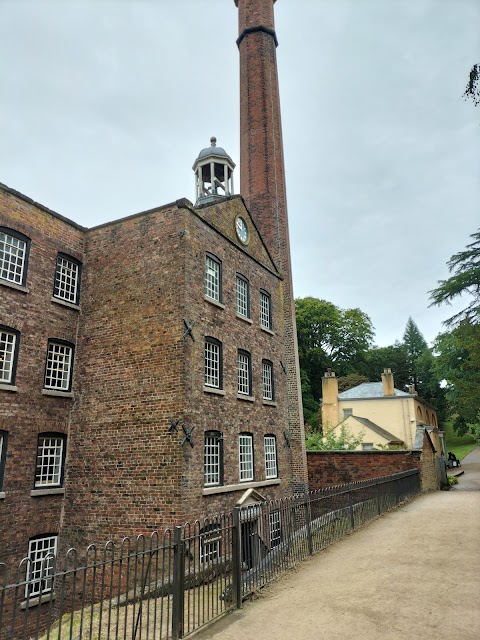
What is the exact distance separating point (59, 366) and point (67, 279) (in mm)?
2970

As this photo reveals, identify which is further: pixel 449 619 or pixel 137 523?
pixel 137 523

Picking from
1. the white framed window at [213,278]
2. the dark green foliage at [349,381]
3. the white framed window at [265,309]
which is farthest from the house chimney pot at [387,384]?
the white framed window at [213,278]

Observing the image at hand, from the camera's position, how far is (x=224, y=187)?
21562 mm

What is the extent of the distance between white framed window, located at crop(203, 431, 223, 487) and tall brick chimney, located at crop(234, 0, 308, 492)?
20.9 feet

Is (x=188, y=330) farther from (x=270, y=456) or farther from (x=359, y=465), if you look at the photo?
(x=359, y=465)

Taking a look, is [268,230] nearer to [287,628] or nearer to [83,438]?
[83,438]

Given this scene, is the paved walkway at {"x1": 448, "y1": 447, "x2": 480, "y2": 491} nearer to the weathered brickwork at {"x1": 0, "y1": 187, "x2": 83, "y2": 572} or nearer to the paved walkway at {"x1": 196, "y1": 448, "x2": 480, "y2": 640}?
the paved walkway at {"x1": 196, "y1": 448, "x2": 480, "y2": 640}

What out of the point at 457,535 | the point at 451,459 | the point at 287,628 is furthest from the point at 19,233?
the point at 451,459

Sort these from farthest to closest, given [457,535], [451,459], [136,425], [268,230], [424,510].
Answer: [451,459]
[268,230]
[424,510]
[136,425]
[457,535]

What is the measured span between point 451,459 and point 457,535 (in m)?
39.9

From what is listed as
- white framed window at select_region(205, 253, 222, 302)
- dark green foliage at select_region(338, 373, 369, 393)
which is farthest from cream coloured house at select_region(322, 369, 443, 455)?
white framed window at select_region(205, 253, 222, 302)

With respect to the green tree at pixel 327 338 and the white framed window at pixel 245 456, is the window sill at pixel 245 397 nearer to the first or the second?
the white framed window at pixel 245 456

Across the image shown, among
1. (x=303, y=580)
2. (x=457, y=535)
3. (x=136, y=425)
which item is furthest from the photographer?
(x=136, y=425)

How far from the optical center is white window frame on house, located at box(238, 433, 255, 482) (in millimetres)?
16312
